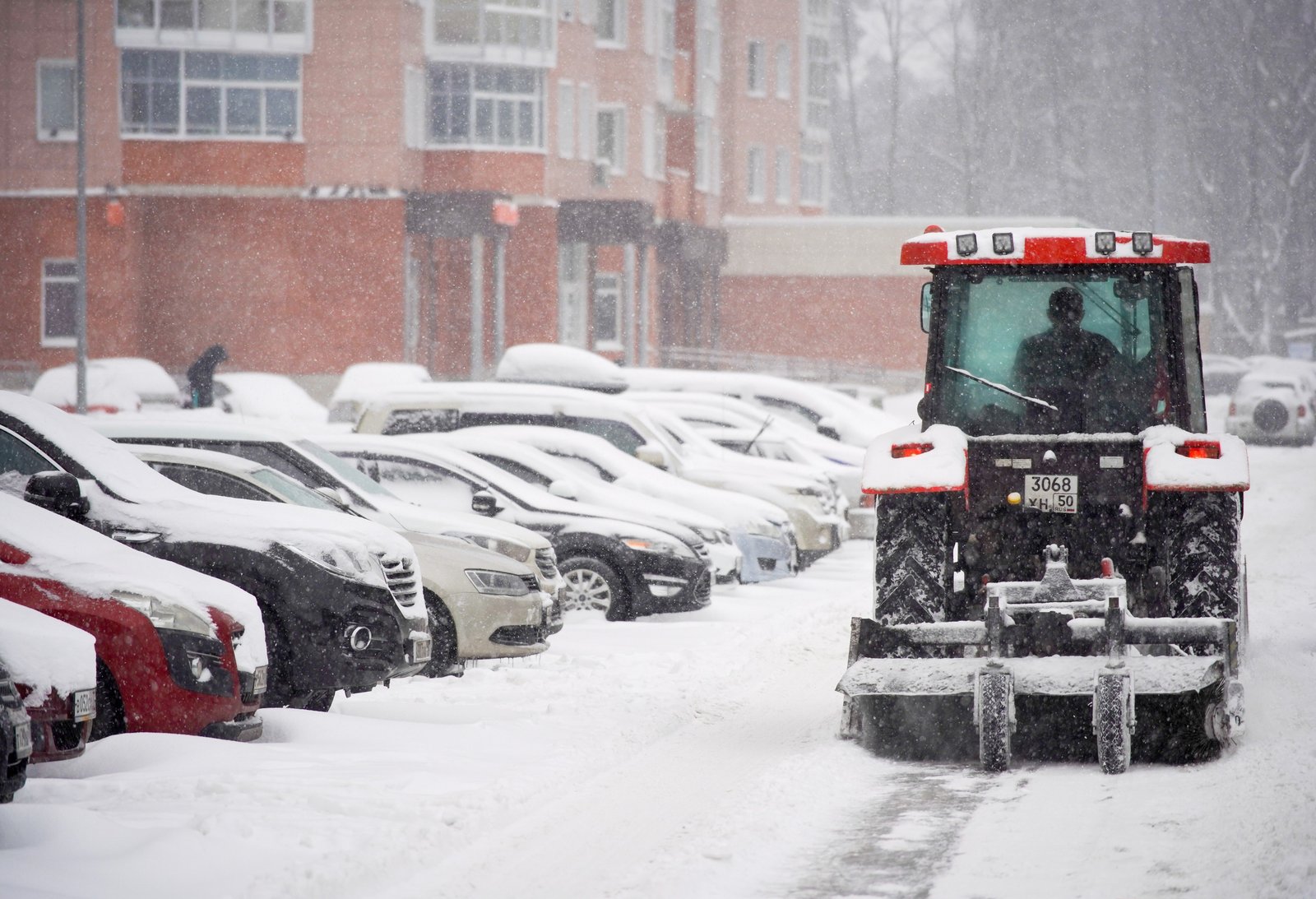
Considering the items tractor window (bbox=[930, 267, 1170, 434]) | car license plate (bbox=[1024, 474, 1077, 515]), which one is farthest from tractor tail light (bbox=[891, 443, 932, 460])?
tractor window (bbox=[930, 267, 1170, 434])

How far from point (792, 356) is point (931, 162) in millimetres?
35105

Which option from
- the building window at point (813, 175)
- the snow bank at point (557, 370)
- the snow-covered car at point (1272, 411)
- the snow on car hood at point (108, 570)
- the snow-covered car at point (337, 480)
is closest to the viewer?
the snow on car hood at point (108, 570)

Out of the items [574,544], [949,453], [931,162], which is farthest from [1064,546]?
[931,162]

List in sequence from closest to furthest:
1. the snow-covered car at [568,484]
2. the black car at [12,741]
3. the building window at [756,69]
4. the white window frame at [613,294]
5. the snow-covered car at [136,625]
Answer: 1. the black car at [12,741]
2. the snow-covered car at [136,625]
3. the snow-covered car at [568,484]
4. the white window frame at [613,294]
5. the building window at [756,69]

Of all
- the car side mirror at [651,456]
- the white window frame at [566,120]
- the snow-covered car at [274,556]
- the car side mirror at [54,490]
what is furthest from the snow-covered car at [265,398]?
the car side mirror at [54,490]

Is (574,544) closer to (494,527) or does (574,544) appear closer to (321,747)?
(494,527)

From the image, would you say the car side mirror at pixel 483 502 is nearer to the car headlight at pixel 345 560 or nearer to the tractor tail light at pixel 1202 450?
the car headlight at pixel 345 560

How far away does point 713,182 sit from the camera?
60.0 m

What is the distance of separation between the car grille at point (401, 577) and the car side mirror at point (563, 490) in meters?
4.53

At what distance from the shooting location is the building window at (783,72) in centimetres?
6750

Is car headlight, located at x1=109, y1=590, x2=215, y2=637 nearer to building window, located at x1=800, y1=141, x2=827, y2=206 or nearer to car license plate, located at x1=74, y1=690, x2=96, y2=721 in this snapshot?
car license plate, located at x1=74, y1=690, x2=96, y2=721

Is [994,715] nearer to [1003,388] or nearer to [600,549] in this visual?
[1003,388]

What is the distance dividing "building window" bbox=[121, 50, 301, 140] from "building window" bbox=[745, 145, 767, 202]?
28126mm

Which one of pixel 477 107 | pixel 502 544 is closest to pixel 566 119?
pixel 477 107
